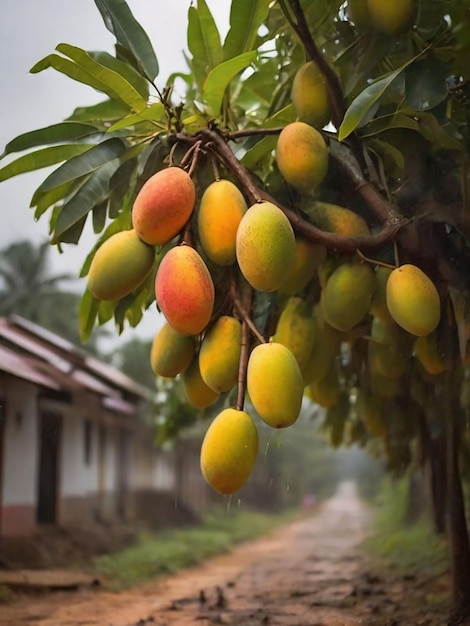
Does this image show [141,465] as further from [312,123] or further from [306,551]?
[312,123]

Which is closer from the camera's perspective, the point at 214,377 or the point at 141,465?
the point at 214,377

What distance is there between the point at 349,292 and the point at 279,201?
168 mm

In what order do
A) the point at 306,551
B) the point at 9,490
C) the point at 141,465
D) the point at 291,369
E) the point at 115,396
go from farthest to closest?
1. the point at 141,465
2. the point at 115,396
3. the point at 306,551
4. the point at 9,490
5. the point at 291,369

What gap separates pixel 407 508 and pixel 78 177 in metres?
2.09

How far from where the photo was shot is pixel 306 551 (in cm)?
175

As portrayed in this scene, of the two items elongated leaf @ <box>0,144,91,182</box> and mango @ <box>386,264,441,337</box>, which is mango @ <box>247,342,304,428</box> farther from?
elongated leaf @ <box>0,144,91,182</box>

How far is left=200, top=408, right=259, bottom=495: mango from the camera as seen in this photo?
80 cm

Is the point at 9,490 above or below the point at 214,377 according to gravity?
below

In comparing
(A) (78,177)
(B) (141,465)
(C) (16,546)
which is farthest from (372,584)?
(B) (141,465)

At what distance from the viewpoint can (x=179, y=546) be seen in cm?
207

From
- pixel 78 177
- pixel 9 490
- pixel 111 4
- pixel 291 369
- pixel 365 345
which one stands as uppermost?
pixel 111 4

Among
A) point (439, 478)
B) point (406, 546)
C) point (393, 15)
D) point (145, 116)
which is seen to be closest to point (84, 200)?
point (145, 116)

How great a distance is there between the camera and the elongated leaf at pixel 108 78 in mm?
913

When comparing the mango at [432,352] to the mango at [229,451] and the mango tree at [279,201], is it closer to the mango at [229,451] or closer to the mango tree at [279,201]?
the mango tree at [279,201]
